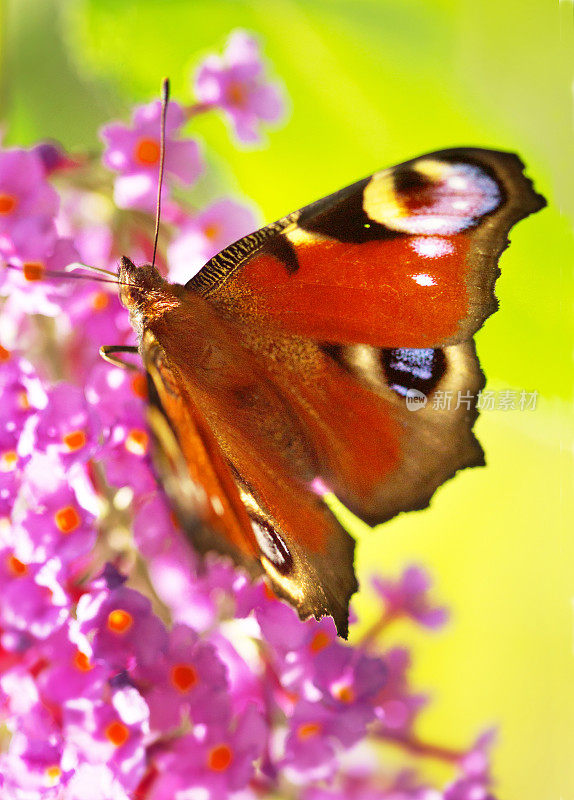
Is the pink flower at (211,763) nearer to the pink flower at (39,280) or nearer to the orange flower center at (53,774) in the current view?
the orange flower center at (53,774)

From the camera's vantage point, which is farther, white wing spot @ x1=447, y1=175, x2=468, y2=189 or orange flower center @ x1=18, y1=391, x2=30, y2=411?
orange flower center @ x1=18, y1=391, x2=30, y2=411

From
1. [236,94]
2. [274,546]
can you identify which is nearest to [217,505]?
[274,546]

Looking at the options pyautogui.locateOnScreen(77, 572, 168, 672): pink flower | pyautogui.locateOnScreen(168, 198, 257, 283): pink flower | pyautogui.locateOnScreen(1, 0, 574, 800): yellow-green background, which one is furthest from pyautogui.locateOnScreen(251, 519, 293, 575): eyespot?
pyautogui.locateOnScreen(1, 0, 574, 800): yellow-green background

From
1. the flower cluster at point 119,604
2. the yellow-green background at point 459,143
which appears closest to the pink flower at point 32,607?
the flower cluster at point 119,604

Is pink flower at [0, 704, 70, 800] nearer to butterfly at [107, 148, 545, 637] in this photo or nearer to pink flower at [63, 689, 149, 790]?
pink flower at [63, 689, 149, 790]

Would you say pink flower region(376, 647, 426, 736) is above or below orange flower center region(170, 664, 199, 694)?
below

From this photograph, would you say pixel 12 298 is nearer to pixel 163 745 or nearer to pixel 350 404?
pixel 350 404

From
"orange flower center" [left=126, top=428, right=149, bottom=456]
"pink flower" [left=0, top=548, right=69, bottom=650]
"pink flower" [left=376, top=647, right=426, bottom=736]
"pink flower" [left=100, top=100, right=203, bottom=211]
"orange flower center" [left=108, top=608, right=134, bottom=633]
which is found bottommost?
"pink flower" [left=376, top=647, right=426, bottom=736]
